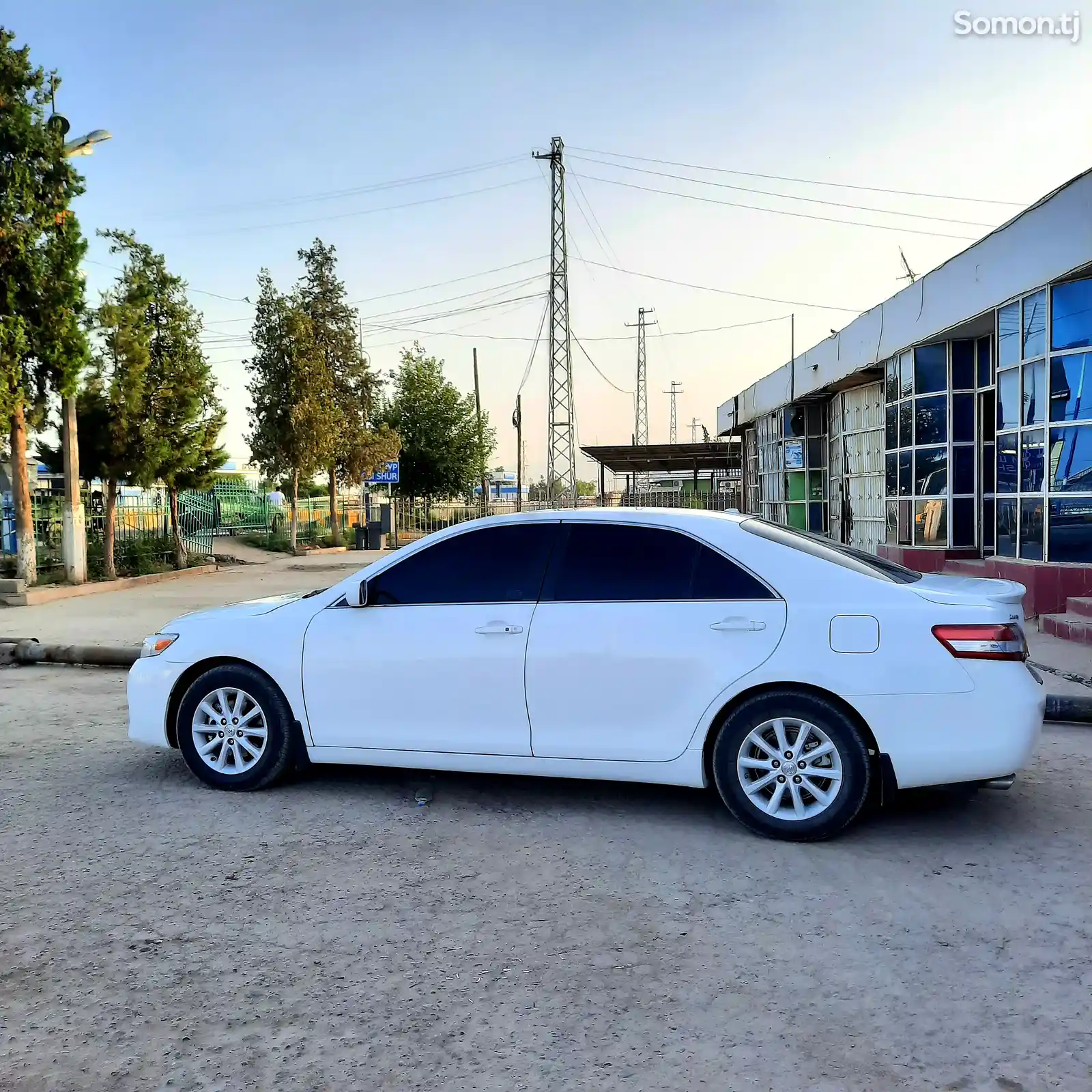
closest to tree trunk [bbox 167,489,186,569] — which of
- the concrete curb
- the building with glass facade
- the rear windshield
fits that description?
the concrete curb

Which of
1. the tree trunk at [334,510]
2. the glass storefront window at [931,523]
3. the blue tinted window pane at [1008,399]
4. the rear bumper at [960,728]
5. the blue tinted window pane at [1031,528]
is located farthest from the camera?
the tree trunk at [334,510]

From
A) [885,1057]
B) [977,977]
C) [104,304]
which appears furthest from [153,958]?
[104,304]

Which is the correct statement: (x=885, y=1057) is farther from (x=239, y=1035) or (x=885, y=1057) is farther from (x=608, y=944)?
(x=239, y=1035)

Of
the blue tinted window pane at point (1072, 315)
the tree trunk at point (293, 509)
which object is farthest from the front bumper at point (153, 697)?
the tree trunk at point (293, 509)

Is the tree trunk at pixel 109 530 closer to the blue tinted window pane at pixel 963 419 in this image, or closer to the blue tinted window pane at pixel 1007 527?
the blue tinted window pane at pixel 963 419

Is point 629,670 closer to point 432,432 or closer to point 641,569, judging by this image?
point 641,569

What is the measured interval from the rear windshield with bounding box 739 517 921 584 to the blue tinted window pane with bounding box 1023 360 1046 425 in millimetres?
7011

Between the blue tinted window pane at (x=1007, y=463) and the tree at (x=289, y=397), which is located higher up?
the tree at (x=289, y=397)

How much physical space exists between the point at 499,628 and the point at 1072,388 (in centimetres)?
853

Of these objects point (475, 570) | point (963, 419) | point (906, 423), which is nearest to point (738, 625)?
point (475, 570)

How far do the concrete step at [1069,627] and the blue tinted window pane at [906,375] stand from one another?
526 cm

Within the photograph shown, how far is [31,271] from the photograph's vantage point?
1627cm

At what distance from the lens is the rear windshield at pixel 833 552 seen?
4914mm

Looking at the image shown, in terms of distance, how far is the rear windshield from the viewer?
4914 mm
